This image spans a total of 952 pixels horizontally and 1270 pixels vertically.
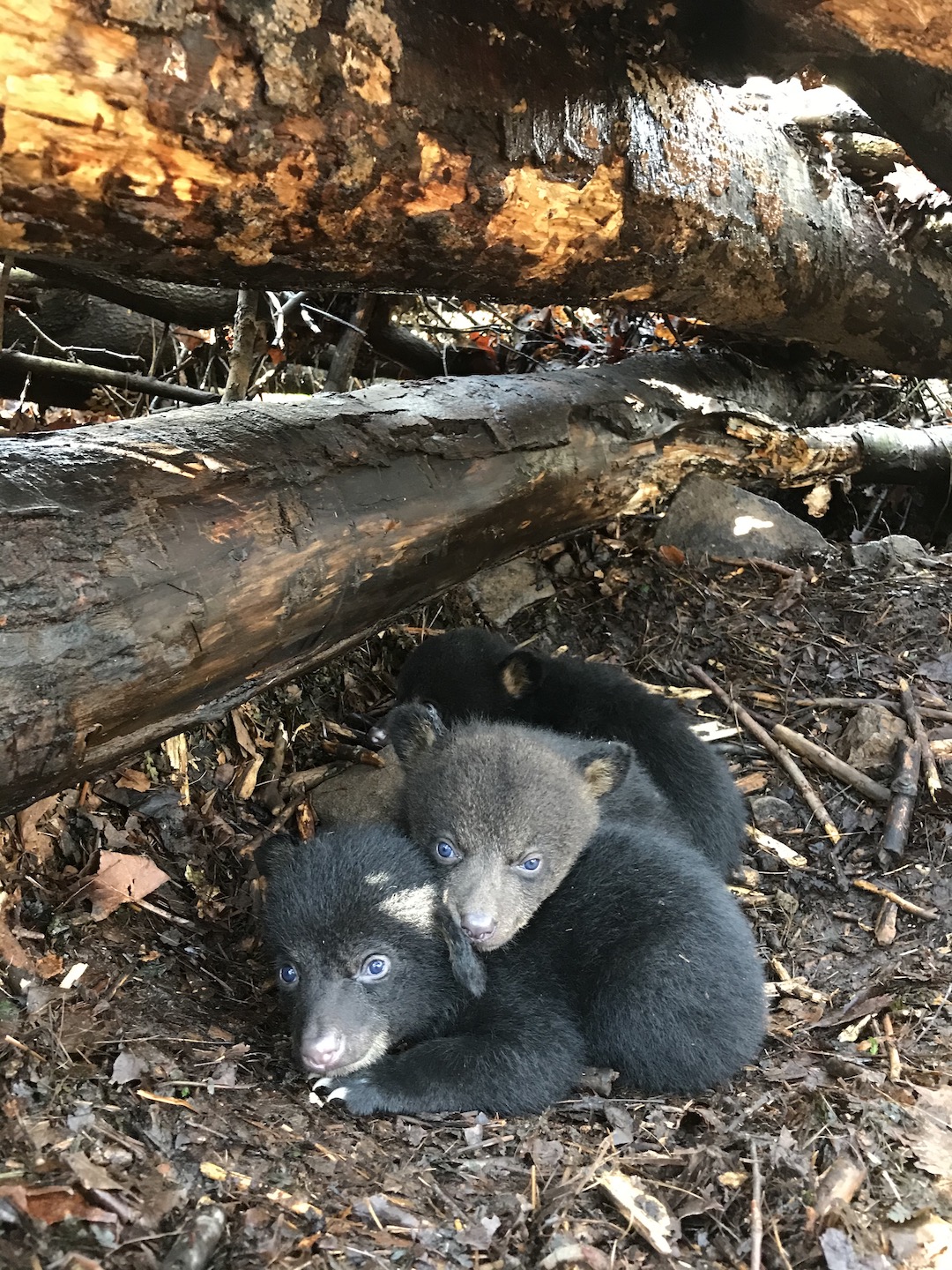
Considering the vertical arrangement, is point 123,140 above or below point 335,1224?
above

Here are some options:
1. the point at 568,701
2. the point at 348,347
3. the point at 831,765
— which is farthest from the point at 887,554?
the point at 348,347

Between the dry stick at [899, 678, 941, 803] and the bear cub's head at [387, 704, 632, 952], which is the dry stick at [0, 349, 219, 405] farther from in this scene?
the dry stick at [899, 678, 941, 803]

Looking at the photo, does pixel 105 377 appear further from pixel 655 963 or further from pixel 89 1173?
pixel 89 1173

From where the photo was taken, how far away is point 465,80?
9.16 feet

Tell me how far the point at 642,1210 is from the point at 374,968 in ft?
3.96

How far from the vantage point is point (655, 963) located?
10.9ft

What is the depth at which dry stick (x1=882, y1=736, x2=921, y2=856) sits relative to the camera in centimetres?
430

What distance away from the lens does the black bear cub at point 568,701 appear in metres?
4.50

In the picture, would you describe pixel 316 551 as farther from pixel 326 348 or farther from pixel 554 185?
pixel 326 348

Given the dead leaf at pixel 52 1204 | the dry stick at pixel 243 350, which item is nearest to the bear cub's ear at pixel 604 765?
the dead leaf at pixel 52 1204

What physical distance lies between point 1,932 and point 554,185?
293 centimetres

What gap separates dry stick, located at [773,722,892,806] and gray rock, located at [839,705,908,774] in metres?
0.06

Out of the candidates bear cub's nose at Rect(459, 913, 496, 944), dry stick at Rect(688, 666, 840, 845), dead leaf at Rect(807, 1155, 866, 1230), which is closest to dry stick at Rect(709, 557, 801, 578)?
dry stick at Rect(688, 666, 840, 845)

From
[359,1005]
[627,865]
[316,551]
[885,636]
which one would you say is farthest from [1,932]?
[885,636]
